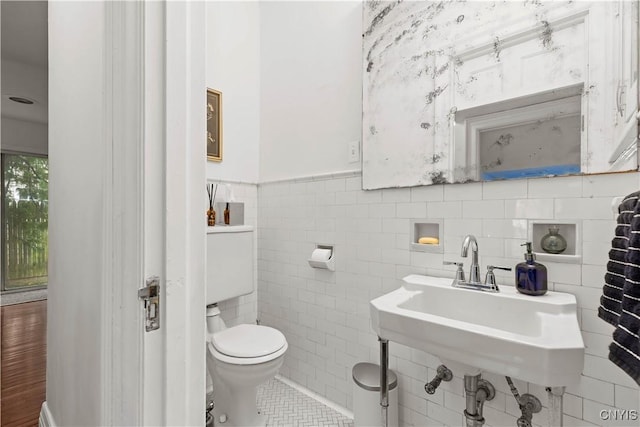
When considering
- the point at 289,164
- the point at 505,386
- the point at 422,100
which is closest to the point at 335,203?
the point at 289,164

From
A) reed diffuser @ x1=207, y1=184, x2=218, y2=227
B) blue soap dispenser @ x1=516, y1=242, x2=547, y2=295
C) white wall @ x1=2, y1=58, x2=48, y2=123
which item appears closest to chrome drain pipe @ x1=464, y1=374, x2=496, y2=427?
blue soap dispenser @ x1=516, y1=242, x2=547, y2=295

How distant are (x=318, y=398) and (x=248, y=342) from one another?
2.16 ft

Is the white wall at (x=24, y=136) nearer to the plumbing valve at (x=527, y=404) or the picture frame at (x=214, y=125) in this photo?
the picture frame at (x=214, y=125)

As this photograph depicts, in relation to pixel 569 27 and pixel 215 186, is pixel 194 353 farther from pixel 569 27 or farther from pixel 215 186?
pixel 569 27

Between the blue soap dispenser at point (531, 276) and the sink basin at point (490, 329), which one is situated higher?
the blue soap dispenser at point (531, 276)

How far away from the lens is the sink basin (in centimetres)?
78

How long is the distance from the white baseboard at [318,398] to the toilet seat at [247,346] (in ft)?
1.80

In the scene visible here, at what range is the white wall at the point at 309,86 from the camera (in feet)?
5.82

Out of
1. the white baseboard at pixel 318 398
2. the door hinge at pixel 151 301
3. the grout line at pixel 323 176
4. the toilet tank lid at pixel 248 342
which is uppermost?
the grout line at pixel 323 176

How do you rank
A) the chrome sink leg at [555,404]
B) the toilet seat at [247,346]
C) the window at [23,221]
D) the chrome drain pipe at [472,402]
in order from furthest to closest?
the window at [23,221] → the toilet seat at [247,346] → the chrome drain pipe at [472,402] → the chrome sink leg at [555,404]

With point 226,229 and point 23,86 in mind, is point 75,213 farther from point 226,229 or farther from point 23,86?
point 23,86

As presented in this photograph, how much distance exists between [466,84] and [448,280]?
86cm

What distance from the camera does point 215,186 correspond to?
2.00 metres

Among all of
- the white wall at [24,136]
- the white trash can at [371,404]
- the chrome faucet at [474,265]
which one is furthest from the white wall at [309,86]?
the white wall at [24,136]
